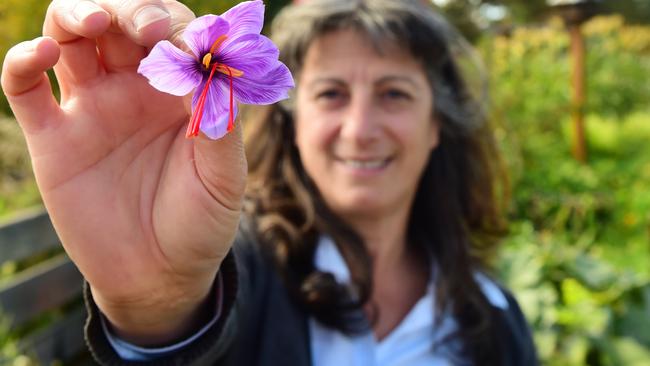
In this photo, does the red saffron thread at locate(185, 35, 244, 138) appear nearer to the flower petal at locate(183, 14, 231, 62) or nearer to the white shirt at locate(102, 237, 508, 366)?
the flower petal at locate(183, 14, 231, 62)

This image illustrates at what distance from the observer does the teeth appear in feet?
5.29

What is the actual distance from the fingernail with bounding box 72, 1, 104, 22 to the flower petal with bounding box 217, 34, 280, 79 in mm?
143

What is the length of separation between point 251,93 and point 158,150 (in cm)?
27

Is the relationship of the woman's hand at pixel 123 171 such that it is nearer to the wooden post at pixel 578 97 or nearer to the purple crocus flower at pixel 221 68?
the purple crocus flower at pixel 221 68

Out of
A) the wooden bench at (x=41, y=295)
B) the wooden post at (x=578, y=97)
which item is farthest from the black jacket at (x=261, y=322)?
the wooden post at (x=578, y=97)

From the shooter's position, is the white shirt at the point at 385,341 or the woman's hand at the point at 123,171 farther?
the white shirt at the point at 385,341

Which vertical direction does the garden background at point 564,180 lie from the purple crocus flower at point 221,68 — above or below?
below

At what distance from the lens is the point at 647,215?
4867 millimetres

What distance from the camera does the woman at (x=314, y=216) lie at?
805mm

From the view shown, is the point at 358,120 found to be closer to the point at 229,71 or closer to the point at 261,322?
the point at 261,322

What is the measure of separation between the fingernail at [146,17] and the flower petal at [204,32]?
0.17ft

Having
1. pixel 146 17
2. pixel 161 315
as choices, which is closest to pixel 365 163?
pixel 161 315

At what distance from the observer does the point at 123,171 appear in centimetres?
83

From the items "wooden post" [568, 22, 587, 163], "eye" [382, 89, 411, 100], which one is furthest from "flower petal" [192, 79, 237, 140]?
"wooden post" [568, 22, 587, 163]
